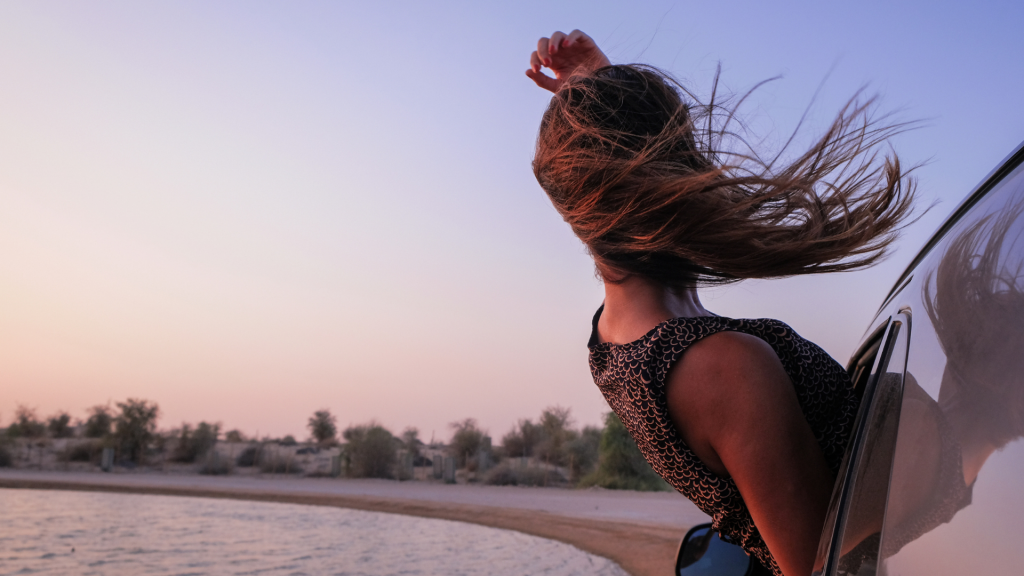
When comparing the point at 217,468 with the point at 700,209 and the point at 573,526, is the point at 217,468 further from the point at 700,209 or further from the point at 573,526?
the point at 700,209

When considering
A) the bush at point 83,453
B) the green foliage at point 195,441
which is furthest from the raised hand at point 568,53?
the bush at point 83,453

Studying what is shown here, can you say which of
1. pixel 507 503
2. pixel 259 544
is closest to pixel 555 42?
pixel 259 544

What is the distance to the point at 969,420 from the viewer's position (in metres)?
0.59

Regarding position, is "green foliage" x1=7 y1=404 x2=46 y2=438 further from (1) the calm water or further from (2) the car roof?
(2) the car roof

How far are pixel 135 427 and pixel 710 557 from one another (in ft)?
121

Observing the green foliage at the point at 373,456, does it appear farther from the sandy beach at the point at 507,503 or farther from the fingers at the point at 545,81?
the fingers at the point at 545,81

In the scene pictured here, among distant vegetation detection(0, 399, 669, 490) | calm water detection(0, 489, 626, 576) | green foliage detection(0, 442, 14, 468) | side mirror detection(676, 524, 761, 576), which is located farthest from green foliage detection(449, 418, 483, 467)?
side mirror detection(676, 524, 761, 576)

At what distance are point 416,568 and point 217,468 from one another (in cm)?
2483

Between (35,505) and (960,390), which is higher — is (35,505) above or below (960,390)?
below

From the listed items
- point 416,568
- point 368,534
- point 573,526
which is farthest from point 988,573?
point 368,534

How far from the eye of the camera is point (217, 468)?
31.5m

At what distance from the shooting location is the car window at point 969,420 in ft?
1.69

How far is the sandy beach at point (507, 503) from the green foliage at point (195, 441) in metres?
4.40

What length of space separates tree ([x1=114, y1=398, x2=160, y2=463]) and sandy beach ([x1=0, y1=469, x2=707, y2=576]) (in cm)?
374
